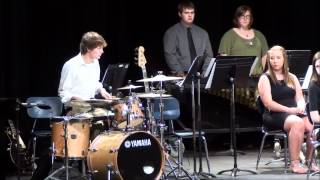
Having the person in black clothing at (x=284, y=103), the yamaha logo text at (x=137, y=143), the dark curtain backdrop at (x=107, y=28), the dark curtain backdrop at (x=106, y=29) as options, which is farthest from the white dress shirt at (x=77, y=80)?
the person in black clothing at (x=284, y=103)

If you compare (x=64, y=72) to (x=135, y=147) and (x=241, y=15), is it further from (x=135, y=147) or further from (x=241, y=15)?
(x=241, y=15)

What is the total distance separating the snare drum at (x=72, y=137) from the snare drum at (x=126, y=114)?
0.30 metres

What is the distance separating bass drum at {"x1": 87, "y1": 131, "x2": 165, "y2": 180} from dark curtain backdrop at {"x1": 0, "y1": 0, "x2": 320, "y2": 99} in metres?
2.03

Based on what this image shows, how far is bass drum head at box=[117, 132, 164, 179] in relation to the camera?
693 cm

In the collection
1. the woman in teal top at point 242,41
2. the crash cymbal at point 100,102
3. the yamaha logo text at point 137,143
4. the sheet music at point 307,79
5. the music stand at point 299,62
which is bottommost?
the yamaha logo text at point 137,143

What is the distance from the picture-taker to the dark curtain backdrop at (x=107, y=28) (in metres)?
8.56

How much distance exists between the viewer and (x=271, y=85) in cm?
796

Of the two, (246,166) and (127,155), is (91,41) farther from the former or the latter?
(246,166)

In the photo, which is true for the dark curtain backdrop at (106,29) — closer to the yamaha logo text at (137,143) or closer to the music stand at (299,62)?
the yamaha logo text at (137,143)

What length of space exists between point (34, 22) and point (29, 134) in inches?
54.3

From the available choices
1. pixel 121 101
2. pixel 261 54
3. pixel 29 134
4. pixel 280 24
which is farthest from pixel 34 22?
pixel 280 24

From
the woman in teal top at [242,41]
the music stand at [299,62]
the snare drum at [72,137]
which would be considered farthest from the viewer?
the woman in teal top at [242,41]

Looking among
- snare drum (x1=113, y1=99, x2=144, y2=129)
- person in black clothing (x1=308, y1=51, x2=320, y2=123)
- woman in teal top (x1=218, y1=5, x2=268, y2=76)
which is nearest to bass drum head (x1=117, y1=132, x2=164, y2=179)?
snare drum (x1=113, y1=99, x2=144, y2=129)

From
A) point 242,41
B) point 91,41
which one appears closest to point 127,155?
point 91,41
